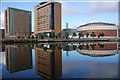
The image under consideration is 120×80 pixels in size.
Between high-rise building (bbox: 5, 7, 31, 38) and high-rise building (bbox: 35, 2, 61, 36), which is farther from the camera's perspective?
high-rise building (bbox: 35, 2, 61, 36)

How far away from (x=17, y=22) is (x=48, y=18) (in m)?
2.31

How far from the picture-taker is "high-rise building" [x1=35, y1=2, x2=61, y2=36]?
40.5 feet

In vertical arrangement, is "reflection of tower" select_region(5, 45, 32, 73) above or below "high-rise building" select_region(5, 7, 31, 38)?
below

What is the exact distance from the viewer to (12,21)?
11602 millimetres

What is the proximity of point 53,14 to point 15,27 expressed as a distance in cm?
293

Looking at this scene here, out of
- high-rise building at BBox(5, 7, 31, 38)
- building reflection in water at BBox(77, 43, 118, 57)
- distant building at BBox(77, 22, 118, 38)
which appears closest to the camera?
building reflection in water at BBox(77, 43, 118, 57)

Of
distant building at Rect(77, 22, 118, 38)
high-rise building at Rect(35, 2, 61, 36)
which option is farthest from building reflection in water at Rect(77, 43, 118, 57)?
distant building at Rect(77, 22, 118, 38)

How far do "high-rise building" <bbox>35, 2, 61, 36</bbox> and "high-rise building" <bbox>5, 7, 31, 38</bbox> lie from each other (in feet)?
3.03

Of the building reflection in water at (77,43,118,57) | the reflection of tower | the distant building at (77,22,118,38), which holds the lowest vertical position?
the reflection of tower

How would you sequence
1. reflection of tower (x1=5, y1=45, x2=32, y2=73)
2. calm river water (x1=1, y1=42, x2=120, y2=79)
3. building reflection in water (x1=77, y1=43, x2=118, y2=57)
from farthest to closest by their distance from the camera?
1. building reflection in water (x1=77, y1=43, x2=118, y2=57)
2. reflection of tower (x1=5, y1=45, x2=32, y2=73)
3. calm river water (x1=1, y1=42, x2=120, y2=79)

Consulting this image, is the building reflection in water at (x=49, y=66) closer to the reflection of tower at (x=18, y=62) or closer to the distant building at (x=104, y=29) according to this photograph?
the reflection of tower at (x=18, y=62)

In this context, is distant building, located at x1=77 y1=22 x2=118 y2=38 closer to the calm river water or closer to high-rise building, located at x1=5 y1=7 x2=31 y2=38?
high-rise building, located at x1=5 y1=7 x2=31 y2=38

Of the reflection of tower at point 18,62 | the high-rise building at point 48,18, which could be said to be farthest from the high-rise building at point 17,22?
the reflection of tower at point 18,62

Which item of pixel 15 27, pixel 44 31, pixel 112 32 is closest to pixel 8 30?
pixel 15 27
